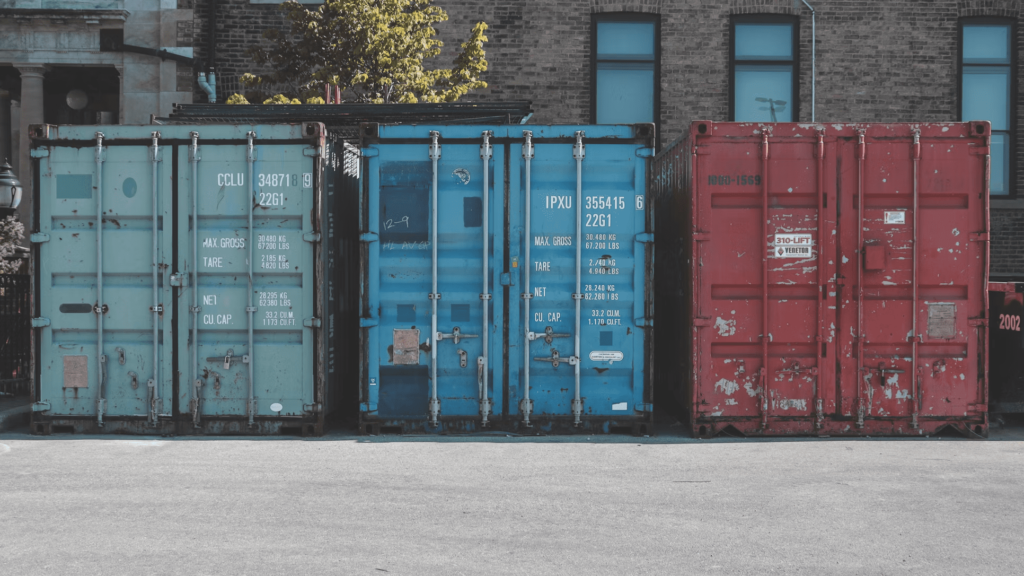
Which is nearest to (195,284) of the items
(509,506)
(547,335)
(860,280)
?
(547,335)

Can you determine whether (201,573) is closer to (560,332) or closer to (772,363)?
(560,332)

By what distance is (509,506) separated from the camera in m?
5.99

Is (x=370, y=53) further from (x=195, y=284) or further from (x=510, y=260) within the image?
(x=510, y=260)

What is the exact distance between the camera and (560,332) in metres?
8.63

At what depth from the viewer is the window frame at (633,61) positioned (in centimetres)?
1528

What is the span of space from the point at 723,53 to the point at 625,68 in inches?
63.5

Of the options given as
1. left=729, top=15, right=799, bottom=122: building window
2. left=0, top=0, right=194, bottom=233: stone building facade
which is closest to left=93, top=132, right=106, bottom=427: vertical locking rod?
left=0, top=0, right=194, bottom=233: stone building facade

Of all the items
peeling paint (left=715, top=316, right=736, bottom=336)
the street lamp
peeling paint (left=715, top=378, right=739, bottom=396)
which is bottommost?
peeling paint (left=715, top=378, right=739, bottom=396)

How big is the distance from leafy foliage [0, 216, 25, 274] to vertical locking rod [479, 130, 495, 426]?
687cm

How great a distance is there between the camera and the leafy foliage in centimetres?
1169

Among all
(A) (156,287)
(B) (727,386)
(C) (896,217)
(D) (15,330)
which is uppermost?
(C) (896,217)

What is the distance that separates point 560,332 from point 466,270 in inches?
41.5

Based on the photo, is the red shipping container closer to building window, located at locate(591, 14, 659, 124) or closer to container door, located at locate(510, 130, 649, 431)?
container door, located at locate(510, 130, 649, 431)

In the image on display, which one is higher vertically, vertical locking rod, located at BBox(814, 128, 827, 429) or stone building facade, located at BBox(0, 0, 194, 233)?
stone building facade, located at BBox(0, 0, 194, 233)
